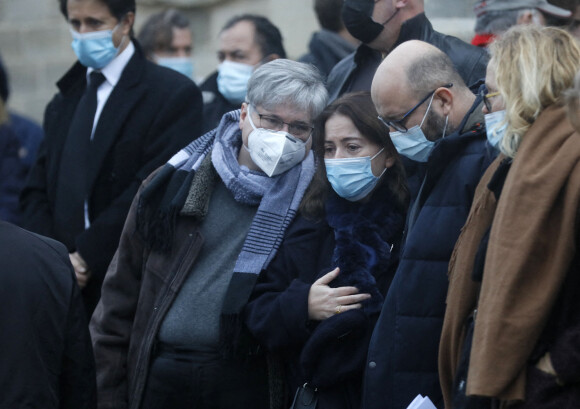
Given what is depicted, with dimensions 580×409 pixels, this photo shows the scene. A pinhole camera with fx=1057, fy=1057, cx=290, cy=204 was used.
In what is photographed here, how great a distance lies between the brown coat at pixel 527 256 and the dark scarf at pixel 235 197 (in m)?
1.29

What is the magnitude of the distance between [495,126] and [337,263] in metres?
0.96

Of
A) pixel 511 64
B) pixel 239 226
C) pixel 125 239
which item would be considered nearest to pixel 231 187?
pixel 239 226

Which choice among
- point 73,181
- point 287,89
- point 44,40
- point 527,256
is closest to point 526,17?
point 287,89

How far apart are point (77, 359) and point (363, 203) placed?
1289 millimetres

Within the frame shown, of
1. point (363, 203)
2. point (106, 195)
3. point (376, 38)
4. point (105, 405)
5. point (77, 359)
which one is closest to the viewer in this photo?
point (77, 359)

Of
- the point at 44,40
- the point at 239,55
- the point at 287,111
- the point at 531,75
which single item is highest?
the point at 531,75

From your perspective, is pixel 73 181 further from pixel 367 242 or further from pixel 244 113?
pixel 367 242

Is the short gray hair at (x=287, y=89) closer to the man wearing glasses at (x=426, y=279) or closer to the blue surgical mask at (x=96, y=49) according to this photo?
the man wearing glasses at (x=426, y=279)

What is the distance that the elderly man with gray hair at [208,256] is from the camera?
4.05m

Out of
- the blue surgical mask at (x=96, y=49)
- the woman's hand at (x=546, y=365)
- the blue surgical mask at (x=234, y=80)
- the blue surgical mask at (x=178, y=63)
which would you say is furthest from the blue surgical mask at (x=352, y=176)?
the blue surgical mask at (x=178, y=63)

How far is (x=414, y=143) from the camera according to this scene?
378cm

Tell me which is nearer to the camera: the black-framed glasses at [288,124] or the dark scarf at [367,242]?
the dark scarf at [367,242]

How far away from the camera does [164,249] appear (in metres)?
4.20

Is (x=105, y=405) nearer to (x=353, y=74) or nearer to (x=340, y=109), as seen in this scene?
(x=340, y=109)
